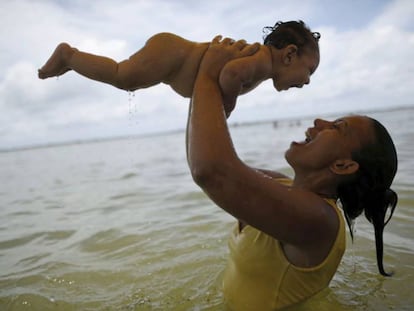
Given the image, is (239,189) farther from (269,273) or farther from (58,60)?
(58,60)

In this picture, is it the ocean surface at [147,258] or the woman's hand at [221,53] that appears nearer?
the woman's hand at [221,53]

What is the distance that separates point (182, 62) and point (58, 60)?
0.77 meters

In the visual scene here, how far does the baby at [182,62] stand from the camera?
6.84 feet

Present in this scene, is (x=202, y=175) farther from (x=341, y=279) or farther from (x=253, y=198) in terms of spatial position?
(x=341, y=279)

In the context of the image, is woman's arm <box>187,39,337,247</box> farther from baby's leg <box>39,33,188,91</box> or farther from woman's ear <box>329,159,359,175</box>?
baby's leg <box>39,33,188,91</box>

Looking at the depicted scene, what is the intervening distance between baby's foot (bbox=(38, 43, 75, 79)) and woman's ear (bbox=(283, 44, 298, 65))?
1244mm

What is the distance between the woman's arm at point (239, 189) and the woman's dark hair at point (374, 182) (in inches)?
11.8

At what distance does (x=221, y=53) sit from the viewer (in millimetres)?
1852

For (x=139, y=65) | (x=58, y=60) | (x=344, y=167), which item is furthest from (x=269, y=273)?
(x=58, y=60)

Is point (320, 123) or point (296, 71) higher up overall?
point (296, 71)

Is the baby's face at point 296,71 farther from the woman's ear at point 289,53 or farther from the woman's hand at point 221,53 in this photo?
the woman's hand at point 221,53

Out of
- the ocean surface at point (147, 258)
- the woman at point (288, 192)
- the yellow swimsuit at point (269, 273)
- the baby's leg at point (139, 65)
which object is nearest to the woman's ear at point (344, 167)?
the woman at point (288, 192)

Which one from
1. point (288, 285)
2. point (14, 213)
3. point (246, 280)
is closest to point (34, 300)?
point (246, 280)

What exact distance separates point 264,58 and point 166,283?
2.09 m
